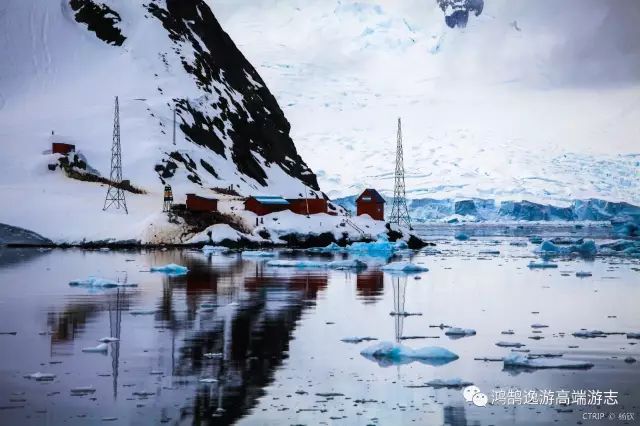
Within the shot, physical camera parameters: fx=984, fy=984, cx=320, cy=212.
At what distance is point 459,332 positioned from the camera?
2077cm

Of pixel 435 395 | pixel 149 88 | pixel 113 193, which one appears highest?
pixel 149 88

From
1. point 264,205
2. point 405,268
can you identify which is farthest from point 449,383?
point 264,205

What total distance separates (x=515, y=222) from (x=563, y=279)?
420 feet

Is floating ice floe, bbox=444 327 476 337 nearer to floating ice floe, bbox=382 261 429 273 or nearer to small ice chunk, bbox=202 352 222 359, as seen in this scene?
small ice chunk, bbox=202 352 222 359

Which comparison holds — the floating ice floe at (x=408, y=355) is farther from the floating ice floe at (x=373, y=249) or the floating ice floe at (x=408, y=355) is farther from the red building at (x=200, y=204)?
the red building at (x=200, y=204)

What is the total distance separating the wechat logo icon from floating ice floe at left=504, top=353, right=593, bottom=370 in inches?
88.4

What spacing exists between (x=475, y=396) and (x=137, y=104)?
3343 inches

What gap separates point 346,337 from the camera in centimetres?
2005

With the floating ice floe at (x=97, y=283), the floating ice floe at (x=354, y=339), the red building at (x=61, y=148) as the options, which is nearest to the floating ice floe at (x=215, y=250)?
the red building at (x=61, y=148)

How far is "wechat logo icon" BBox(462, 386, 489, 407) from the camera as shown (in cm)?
1362

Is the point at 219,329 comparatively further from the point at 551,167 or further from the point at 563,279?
the point at 551,167

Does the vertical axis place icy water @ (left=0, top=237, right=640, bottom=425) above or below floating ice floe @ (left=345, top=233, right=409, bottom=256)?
below

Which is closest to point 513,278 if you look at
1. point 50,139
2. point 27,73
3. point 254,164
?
Answer: point 50,139

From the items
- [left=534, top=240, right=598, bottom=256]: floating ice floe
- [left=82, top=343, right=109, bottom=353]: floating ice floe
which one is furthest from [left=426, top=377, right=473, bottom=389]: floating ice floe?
[left=534, top=240, right=598, bottom=256]: floating ice floe
